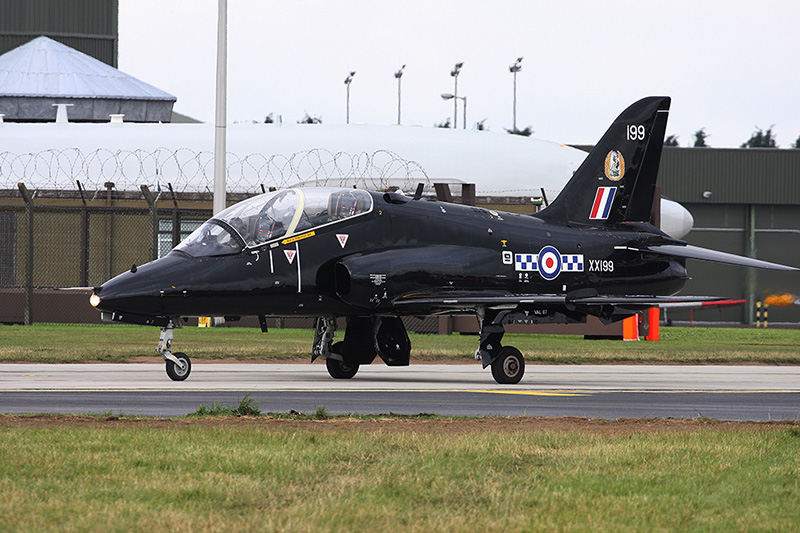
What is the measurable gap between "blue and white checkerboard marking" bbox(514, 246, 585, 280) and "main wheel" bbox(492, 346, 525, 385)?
7.01ft

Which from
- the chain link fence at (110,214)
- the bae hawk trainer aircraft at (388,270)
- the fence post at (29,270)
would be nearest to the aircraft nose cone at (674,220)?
the chain link fence at (110,214)

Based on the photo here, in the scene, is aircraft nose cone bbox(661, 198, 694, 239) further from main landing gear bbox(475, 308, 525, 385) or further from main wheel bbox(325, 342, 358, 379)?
main wheel bbox(325, 342, 358, 379)

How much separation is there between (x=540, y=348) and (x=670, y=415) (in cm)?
1526

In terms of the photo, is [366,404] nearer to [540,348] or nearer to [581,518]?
[581,518]

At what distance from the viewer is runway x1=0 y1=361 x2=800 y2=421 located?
1316 centimetres

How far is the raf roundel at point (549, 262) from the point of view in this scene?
20.4 meters

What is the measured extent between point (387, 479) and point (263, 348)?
17757mm

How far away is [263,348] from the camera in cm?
2542

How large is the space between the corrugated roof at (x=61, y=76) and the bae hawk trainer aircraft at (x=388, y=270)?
4399 centimetres

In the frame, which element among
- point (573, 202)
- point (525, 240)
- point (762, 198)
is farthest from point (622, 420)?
point (762, 198)

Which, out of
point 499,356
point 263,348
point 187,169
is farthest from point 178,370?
point 187,169

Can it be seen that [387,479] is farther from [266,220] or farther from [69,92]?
[69,92]

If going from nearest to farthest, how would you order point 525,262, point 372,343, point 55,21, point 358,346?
1. point 358,346
2. point 372,343
3. point 525,262
4. point 55,21

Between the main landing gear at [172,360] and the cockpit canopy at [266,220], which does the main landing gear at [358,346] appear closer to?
the cockpit canopy at [266,220]
